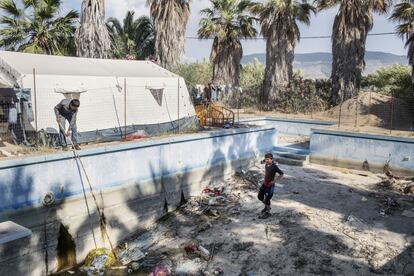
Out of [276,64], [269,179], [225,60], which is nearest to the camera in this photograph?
[269,179]

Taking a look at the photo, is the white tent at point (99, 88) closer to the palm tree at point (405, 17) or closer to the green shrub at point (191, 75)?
the green shrub at point (191, 75)

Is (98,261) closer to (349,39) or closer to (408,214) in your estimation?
(408,214)

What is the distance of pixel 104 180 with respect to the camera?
942cm

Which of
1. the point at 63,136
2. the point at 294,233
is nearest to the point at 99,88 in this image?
the point at 63,136

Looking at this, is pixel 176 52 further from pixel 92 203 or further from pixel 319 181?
pixel 92 203

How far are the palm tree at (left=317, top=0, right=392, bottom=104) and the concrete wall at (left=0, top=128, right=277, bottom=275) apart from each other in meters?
11.3

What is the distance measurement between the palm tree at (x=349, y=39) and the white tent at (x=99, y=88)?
1084 cm

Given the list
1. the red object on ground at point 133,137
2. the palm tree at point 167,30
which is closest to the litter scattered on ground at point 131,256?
the red object on ground at point 133,137

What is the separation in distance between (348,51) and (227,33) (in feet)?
25.9

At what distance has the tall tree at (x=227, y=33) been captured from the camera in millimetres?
24172

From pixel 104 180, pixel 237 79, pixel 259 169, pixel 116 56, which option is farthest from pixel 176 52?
pixel 104 180

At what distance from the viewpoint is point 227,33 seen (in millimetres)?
24734

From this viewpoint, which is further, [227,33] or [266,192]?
[227,33]

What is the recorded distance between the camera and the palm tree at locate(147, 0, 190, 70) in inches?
779
